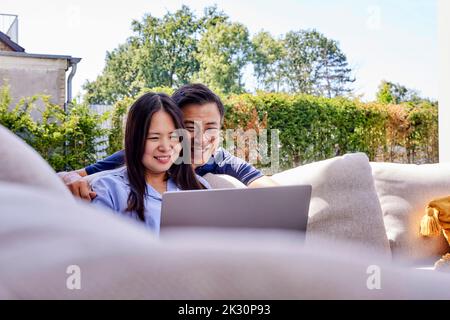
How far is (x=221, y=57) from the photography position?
386 inches

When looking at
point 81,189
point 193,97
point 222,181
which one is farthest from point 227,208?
point 193,97

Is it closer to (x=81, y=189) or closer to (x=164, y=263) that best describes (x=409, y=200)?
(x=81, y=189)

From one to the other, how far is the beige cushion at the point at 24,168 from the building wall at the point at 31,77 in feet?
21.3

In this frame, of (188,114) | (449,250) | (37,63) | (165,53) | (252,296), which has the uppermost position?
(165,53)

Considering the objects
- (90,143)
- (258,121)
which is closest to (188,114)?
(90,143)

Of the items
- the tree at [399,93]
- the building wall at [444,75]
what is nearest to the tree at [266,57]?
the tree at [399,93]

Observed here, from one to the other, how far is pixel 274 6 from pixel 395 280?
9446mm

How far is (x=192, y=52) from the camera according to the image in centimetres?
972

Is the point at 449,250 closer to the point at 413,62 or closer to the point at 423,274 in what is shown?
the point at 423,274

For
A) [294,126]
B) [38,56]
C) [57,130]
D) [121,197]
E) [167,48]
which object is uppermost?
[167,48]

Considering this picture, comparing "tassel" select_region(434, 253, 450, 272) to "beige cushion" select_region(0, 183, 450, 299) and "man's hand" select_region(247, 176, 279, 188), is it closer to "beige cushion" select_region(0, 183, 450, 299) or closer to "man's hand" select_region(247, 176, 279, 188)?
"man's hand" select_region(247, 176, 279, 188)

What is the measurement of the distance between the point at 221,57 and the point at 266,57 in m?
0.81

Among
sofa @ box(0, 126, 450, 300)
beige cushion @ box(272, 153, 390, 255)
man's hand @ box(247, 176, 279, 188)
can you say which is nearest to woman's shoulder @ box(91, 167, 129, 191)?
man's hand @ box(247, 176, 279, 188)

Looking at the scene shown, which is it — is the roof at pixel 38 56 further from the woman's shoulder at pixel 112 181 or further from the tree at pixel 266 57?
the woman's shoulder at pixel 112 181
